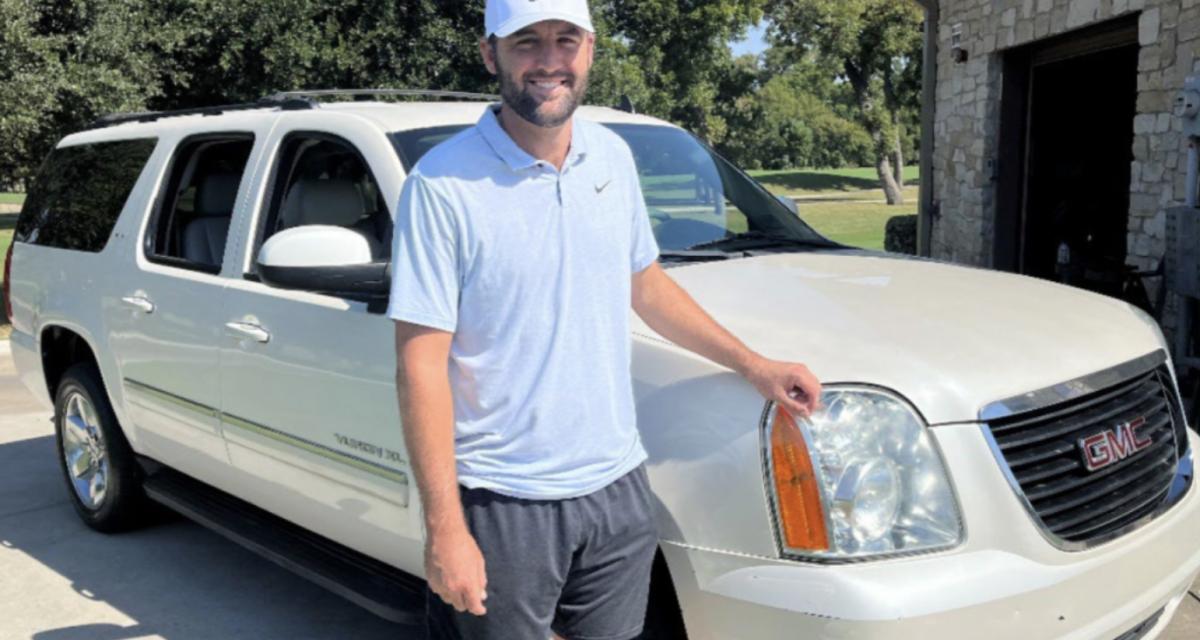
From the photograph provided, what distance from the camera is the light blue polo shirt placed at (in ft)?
6.86

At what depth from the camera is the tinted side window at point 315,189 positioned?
13.1 ft

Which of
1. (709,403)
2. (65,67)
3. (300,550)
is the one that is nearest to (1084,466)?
(709,403)

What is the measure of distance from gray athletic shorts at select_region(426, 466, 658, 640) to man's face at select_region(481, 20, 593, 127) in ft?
2.50

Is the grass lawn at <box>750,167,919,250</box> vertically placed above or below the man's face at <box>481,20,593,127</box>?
below

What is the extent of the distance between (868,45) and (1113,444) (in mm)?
37413

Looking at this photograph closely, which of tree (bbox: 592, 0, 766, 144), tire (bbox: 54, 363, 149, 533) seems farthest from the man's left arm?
tree (bbox: 592, 0, 766, 144)

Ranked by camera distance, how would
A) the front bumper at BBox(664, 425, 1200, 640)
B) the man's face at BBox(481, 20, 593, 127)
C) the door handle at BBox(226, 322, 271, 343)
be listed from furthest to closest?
the door handle at BBox(226, 322, 271, 343)
the front bumper at BBox(664, 425, 1200, 640)
the man's face at BBox(481, 20, 593, 127)

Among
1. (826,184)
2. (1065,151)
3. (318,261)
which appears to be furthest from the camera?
(826,184)

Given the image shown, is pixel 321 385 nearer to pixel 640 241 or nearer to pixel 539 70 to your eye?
pixel 640 241

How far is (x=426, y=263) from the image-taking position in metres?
2.06

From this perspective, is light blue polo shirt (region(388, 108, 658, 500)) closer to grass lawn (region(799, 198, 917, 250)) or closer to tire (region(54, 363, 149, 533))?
tire (region(54, 363, 149, 533))

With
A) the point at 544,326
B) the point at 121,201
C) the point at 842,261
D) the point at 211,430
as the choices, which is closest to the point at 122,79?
the point at 121,201

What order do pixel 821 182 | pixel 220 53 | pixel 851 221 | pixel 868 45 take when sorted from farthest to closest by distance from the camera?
pixel 821 182 < pixel 868 45 < pixel 851 221 < pixel 220 53

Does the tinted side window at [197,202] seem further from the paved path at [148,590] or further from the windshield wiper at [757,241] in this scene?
the windshield wiper at [757,241]
